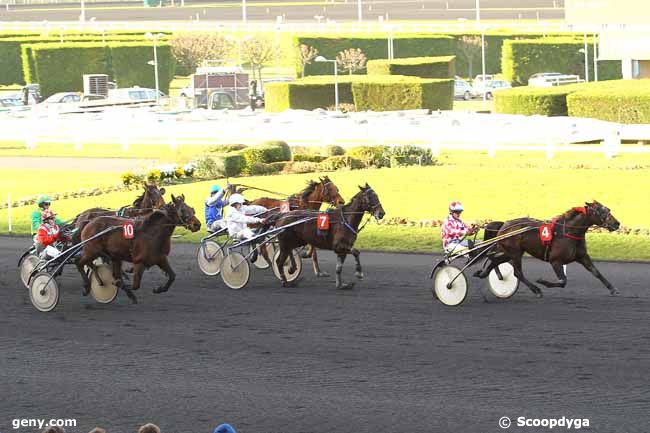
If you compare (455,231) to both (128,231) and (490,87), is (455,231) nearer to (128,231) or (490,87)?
(128,231)

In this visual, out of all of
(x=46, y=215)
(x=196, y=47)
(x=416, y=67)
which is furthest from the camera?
(x=196, y=47)

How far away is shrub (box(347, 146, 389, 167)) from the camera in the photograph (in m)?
29.0

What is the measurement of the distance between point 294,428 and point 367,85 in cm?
3499

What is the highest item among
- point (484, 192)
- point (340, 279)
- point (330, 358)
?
point (484, 192)

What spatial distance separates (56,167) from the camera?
31.8 metres

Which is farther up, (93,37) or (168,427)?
(93,37)

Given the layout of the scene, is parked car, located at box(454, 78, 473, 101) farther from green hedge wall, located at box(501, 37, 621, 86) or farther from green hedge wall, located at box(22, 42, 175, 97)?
green hedge wall, located at box(22, 42, 175, 97)

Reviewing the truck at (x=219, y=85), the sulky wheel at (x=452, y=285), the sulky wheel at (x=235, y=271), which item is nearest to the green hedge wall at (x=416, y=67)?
the truck at (x=219, y=85)

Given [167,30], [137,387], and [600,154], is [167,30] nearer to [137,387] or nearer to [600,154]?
[600,154]

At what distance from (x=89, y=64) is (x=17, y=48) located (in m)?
4.66

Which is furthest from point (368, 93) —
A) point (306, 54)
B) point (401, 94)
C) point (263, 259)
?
point (263, 259)

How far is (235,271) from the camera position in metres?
16.2

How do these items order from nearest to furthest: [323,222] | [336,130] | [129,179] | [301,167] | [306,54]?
1. [323,222]
2. [129,179]
3. [301,167]
4. [336,130]
5. [306,54]

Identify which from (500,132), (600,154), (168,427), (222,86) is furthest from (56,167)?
(168,427)
